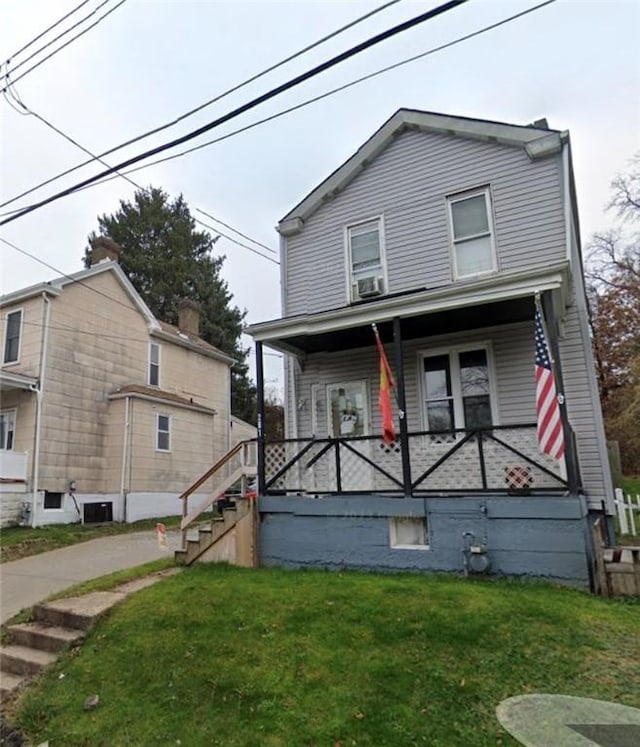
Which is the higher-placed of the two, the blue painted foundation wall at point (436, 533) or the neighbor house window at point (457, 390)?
the neighbor house window at point (457, 390)

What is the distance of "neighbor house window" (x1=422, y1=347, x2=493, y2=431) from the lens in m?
8.84

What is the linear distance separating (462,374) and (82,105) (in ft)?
25.5

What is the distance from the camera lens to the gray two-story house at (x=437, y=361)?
22.4 ft

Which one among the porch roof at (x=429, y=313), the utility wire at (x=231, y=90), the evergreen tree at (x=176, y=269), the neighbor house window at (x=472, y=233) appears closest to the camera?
the utility wire at (x=231, y=90)

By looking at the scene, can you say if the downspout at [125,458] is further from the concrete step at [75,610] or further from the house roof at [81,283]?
the concrete step at [75,610]

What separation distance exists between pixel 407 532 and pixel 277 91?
595 cm

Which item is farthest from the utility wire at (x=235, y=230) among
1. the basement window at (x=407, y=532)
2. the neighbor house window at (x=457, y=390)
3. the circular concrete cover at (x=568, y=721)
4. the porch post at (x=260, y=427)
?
the circular concrete cover at (x=568, y=721)

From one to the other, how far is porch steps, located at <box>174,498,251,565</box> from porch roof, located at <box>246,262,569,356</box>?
3.01 metres

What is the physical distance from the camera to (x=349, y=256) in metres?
10.8

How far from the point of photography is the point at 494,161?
377 inches

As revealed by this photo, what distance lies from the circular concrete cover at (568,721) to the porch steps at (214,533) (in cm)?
518

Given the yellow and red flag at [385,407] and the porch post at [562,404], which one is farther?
the yellow and red flag at [385,407]

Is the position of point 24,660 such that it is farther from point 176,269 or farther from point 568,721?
point 176,269

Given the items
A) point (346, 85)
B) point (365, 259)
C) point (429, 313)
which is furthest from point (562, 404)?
point (365, 259)
